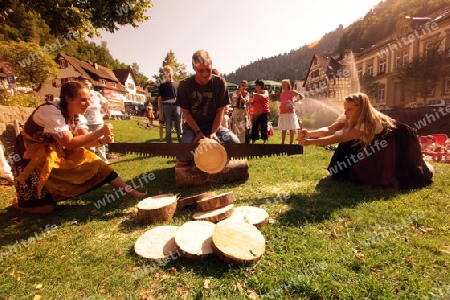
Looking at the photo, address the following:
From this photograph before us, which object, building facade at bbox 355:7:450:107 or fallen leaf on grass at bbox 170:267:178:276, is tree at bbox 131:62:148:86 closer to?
building facade at bbox 355:7:450:107

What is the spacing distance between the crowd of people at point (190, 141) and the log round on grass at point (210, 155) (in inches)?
33.7

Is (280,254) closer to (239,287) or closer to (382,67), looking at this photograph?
(239,287)

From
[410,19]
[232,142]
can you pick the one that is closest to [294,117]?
[232,142]

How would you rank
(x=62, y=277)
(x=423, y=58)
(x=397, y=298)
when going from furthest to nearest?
(x=423, y=58), (x=62, y=277), (x=397, y=298)

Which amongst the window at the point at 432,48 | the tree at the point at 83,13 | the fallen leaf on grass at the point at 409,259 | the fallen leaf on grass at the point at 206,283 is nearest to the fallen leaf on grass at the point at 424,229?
the fallen leaf on grass at the point at 409,259

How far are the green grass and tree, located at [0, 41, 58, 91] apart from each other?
1333 inches

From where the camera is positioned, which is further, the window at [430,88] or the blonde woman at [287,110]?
the window at [430,88]

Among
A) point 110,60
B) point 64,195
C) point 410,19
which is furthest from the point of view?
point 110,60

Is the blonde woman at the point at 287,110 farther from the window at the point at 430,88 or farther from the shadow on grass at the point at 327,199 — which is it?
the window at the point at 430,88

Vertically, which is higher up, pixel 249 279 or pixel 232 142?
pixel 232 142

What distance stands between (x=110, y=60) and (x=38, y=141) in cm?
8429

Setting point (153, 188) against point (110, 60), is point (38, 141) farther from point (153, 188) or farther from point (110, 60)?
point (110, 60)

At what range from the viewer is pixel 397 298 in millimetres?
2031

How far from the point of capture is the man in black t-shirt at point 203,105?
16.6 ft
